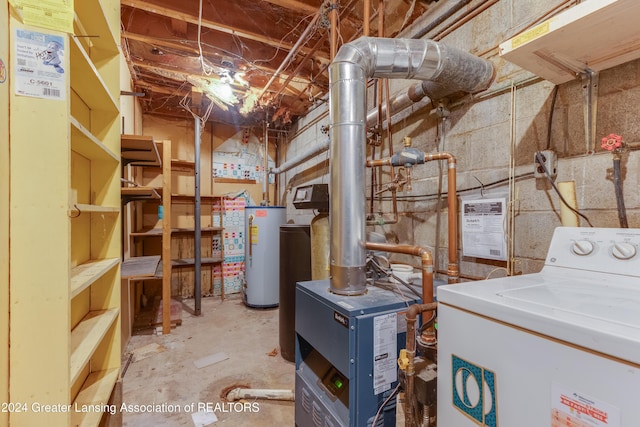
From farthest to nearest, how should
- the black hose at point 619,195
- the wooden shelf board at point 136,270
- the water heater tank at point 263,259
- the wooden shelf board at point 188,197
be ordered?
the wooden shelf board at point 188,197 < the water heater tank at point 263,259 < the wooden shelf board at point 136,270 < the black hose at point 619,195

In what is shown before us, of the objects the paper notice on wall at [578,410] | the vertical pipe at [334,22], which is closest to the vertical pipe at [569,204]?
the paper notice on wall at [578,410]

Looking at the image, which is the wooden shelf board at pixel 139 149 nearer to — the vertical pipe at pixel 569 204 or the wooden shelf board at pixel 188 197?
the wooden shelf board at pixel 188 197

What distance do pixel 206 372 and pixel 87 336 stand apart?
4.40 feet

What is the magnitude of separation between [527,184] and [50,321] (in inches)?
75.6

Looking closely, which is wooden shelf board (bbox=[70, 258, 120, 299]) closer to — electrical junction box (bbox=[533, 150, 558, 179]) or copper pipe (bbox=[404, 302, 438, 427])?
copper pipe (bbox=[404, 302, 438, 427])

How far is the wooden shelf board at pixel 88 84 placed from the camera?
99cm

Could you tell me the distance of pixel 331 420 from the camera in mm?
1192

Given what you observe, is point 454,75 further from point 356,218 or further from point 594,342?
point 594,342

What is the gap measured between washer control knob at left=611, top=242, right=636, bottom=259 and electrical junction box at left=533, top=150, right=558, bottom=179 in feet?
1.71

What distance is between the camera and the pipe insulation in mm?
1302

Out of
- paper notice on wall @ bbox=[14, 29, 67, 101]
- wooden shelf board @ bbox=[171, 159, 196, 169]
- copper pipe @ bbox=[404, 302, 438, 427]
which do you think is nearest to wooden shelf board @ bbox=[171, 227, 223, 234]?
wooden shelf board @ bbox=[171, 159, 196, 169]

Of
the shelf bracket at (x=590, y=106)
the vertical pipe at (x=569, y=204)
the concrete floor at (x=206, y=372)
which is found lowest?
the concrete floor at (x=206, y=372)

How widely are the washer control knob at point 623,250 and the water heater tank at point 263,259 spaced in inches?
125

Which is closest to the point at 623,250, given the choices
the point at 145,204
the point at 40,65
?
the point at 40,65
